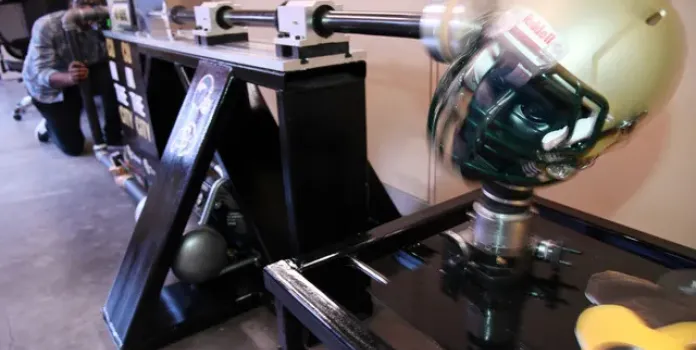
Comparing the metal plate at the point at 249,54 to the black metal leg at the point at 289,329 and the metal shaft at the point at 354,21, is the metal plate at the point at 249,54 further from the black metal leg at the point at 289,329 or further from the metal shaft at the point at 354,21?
the black metal leg at the point at 289,329

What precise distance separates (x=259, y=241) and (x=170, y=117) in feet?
2.44

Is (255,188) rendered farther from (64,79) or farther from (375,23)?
(64,79)

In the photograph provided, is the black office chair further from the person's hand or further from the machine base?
the machine base

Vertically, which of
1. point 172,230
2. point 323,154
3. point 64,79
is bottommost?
point 172,230

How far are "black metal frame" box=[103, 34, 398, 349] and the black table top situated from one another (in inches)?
13.6

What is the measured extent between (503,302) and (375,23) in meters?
0.50

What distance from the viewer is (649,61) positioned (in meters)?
0.53

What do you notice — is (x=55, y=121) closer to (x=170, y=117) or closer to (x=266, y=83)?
(x=170, y=117)

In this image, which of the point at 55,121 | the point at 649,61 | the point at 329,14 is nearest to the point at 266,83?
the point at 329,14

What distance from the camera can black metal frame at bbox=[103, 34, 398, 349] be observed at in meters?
1.10

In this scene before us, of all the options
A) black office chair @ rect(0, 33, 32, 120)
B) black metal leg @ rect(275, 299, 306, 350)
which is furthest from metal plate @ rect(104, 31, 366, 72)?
black office chair @ rect(0, 33, 32, 120)

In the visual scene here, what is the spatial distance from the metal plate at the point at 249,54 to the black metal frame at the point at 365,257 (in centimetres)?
39

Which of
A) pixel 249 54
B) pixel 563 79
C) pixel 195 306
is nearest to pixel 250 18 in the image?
pixel 249 54

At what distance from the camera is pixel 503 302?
0.72m
